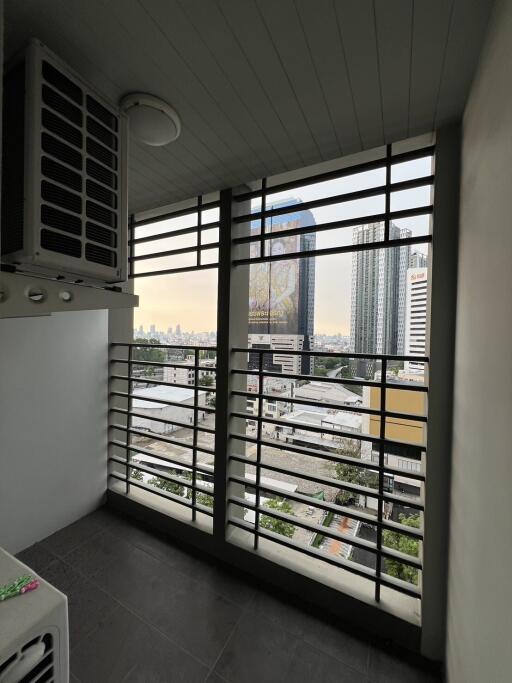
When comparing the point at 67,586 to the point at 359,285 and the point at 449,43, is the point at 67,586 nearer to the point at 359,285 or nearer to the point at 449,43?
the point at 359,285

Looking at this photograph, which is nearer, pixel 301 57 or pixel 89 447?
pixel 301 57

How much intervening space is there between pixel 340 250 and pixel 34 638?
2311mm

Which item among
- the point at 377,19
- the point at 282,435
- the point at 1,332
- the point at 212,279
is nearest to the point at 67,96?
the point at 377,19

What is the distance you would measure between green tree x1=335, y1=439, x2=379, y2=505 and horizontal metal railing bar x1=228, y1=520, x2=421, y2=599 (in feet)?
1.22

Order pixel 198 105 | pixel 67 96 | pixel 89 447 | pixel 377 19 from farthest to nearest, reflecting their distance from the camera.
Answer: pixel 89 447 → pixel 198 105 → pixel 67 96 → pixel 377 19

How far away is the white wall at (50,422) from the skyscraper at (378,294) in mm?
2543

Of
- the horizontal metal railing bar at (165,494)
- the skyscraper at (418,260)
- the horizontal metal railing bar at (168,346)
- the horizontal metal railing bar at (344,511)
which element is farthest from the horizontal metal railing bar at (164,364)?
the skyscraper at (418,260)

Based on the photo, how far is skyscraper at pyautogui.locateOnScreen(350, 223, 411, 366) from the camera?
6.07 feet

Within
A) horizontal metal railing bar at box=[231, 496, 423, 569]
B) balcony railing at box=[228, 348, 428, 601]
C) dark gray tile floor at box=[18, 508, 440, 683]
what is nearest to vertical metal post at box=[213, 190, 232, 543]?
balcony railing at box=[228, 348, 428, 601]

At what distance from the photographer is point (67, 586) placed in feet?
6.57

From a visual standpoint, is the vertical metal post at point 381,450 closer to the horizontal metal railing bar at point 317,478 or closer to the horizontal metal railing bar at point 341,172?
the horizontal metal railing bar at point 317,478

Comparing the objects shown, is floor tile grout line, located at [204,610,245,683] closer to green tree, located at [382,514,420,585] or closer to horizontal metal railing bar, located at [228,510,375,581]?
horizontal metal railing bar, located at [228,510,375,581]

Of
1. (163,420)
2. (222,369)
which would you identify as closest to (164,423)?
(163,420)

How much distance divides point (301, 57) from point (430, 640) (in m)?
3.04
